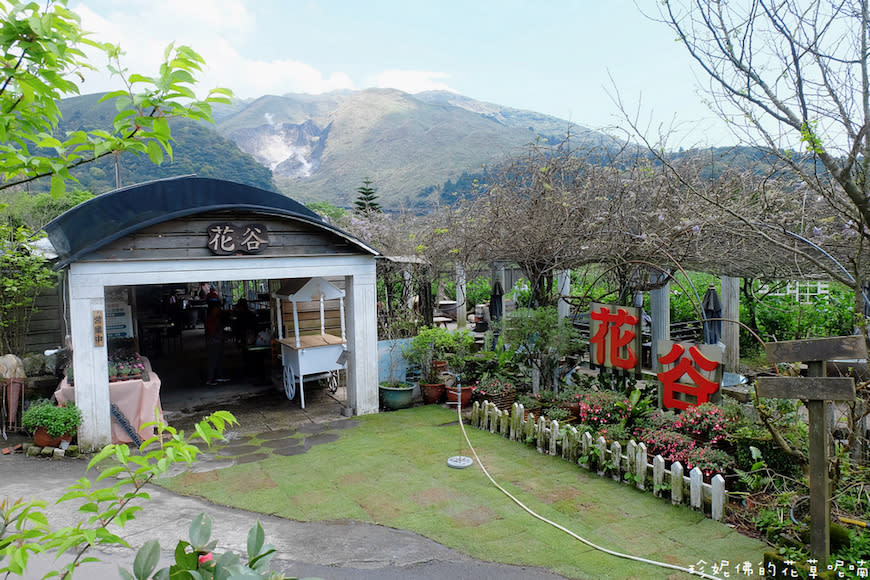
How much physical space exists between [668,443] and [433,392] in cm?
476

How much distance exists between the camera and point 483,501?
628 cm

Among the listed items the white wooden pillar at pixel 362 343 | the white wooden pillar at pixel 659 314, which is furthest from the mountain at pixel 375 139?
the white wooden pillar at pixel 362 343

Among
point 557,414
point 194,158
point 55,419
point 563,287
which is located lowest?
point 557,414

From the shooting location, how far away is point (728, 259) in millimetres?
9297

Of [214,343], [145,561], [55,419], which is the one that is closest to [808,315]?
[214,343]

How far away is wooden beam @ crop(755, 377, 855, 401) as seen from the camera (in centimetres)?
403

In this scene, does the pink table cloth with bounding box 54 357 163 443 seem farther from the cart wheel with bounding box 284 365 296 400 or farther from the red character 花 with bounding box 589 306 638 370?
the red character 花 with bounding box 589 306 638 370

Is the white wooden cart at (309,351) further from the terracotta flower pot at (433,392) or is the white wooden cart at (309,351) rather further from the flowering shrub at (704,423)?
the flowering shrub at (704,423)

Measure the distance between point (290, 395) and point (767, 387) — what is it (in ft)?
27.4

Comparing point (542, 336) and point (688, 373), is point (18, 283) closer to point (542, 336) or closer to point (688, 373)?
point (542, 336)

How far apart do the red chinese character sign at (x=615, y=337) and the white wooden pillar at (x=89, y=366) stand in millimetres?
7054

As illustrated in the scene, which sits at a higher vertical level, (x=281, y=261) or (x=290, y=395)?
(x=281, y=261)

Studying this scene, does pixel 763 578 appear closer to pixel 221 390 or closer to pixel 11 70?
pixel 11 70

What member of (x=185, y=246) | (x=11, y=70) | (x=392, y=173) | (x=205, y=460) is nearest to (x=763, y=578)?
(x=11, y=70)
